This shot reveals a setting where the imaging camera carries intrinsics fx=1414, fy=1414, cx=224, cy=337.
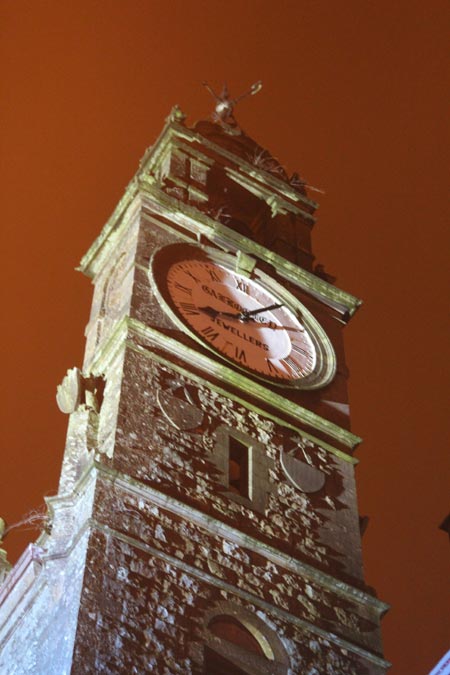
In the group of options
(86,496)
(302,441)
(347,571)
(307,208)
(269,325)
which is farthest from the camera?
(307,208)

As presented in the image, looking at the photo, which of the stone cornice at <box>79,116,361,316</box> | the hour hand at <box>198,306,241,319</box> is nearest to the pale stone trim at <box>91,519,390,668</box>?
the hour hand at <box>198,306,241,319</box>

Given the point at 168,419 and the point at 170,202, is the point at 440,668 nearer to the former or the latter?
the point at 168,419

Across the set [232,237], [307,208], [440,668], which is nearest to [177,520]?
[440,668]

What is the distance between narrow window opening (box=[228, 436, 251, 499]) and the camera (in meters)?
23.3

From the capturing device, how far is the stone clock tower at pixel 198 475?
64.7 ft

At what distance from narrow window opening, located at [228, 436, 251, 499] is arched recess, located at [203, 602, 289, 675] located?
10.2ft

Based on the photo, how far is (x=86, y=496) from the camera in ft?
68.4

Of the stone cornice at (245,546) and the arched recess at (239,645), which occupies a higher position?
the stone cornice at (245,546)

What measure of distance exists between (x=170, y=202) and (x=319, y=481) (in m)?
7.07

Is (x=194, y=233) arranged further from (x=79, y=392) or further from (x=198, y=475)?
(x=198, y=475)

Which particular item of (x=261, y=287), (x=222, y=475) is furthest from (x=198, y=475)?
(x=261, y=287)

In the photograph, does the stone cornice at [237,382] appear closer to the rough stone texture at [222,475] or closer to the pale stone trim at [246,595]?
the rough stone texture at [222,475]

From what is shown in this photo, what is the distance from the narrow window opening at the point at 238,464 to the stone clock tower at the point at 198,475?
0.13ft

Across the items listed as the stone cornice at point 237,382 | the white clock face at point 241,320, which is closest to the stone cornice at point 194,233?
the white clock face at point 241,320
